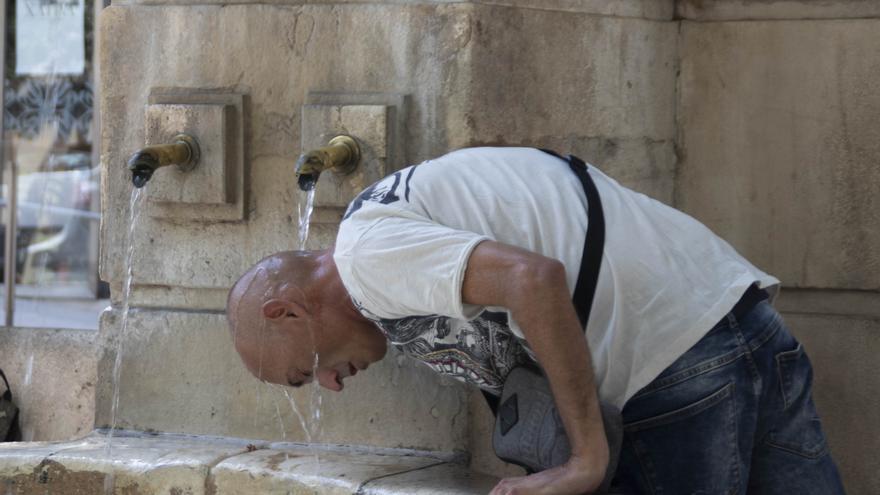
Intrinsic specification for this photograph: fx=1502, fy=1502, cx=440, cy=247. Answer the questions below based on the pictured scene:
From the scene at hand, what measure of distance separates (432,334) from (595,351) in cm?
32

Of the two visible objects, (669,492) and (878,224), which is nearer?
(669,492)

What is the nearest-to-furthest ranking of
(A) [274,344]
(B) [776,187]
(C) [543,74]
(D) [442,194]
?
(D) [442,194] < (A) [274,344] < (C) [543,74] < (B) [776,187]

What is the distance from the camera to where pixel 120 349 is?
3852mm

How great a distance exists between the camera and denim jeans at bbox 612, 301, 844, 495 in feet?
9.26

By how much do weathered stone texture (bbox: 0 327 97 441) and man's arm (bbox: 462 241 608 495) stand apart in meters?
2.38

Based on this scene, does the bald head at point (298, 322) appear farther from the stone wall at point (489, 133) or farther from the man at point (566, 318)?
the stone wall at point (489, 133)

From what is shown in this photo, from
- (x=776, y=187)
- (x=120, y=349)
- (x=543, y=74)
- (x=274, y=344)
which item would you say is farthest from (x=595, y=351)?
(x=120, y=349)

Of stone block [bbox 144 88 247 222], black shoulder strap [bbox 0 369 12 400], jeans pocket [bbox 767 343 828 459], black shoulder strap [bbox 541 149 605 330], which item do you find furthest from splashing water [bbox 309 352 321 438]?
black shoulder strap [bbox 0 369 12 400]

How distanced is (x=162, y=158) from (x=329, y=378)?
814mm

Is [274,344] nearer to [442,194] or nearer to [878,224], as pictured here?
[442,194]

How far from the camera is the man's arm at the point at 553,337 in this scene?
2.59m

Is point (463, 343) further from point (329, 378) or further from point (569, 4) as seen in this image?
point (569, 4)

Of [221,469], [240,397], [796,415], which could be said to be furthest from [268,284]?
[796,415]

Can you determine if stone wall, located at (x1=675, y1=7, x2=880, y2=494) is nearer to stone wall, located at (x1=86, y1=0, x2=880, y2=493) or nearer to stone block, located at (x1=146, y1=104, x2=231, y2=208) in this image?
stone wall, located at (x1=86, y1=0, x2=880, y2=493)
